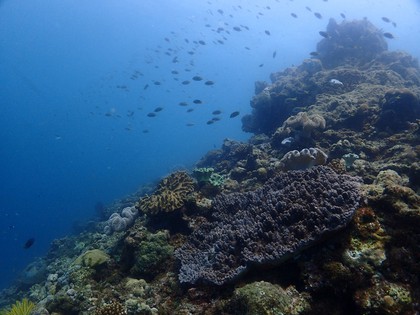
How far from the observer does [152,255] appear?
702cm

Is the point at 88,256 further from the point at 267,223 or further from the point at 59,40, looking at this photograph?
the point at 59,40

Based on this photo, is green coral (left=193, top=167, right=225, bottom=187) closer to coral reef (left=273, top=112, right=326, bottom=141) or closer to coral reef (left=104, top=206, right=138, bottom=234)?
coral reef (left=104, top=206, right=138, bottom=234)

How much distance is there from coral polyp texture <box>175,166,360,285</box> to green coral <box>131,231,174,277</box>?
1.88 feet

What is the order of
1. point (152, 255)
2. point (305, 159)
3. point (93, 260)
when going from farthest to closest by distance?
point (305, 159) < point (93, 260) < point (152, 255)

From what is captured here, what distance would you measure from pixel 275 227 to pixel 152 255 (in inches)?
128

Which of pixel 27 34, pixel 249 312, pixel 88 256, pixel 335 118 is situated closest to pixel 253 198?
pixel 249 312

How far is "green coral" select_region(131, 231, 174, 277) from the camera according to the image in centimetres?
692

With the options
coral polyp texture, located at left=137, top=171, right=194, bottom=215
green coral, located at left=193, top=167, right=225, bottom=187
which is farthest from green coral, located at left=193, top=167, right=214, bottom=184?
coral polyp texture, located at left=137, top=171, right=194, bottom=215

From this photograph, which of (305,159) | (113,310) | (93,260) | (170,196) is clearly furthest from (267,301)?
(93,260)

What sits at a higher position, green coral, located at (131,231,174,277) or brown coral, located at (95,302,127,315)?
brown coral, located at (95,302,127,315)

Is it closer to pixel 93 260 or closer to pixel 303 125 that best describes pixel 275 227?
pixel 93 260

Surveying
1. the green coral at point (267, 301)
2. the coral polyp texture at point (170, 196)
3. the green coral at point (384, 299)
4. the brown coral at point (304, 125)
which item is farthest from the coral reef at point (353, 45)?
the green coral at point (267, 301)

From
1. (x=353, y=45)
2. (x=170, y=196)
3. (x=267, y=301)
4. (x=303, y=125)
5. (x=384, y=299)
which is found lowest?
(x=170, y=196)

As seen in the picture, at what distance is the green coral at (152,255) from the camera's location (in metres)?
6.92
